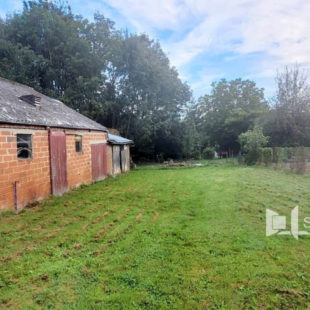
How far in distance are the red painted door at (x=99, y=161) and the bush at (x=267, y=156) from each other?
36.1ft

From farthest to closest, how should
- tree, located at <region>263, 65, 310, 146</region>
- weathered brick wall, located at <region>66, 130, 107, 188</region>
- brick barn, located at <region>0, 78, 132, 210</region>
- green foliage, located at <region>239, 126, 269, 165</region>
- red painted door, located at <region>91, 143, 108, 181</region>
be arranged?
tree, located at <region>263, 65, 310, 146</region> < green foliage, located at <region>239, 126, 269, 165</region> < red painted door, located at <region>91, 143, 108, 181</region> < weathered brick wall, located at <region>66, 130, 107, 188</region> < brick barn, located at <region>0, 78, 132, 210</region>

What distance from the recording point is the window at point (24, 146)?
619 centimetres

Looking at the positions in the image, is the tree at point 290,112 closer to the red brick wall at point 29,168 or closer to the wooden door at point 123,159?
the wooden door at point 123,159

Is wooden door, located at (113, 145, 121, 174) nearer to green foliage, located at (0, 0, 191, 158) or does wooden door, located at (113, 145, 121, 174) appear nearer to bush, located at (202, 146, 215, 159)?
green foliage, located at (0, 0, 191, 158)

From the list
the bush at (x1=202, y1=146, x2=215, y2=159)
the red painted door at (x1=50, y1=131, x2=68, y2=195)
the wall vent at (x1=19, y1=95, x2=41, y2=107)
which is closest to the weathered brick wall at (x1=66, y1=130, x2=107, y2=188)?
the red painted door at (x1=50, y1=131, x2=68, y2=195)

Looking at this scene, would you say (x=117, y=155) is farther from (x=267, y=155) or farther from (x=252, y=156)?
(x=267, y=155)

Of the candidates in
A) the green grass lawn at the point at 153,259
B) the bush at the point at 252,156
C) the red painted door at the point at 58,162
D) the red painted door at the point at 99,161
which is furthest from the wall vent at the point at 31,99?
the bush at the point at 252,156

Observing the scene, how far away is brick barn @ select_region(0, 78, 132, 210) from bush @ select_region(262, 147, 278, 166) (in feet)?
38.8

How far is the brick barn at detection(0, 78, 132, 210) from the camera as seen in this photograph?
569cm

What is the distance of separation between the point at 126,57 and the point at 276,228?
73.2 feet

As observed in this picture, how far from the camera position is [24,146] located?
638 centimetres

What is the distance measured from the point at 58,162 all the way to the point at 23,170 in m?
1.72

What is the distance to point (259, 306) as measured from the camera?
7.39 feet

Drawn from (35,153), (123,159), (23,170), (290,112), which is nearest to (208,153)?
(290,112)
